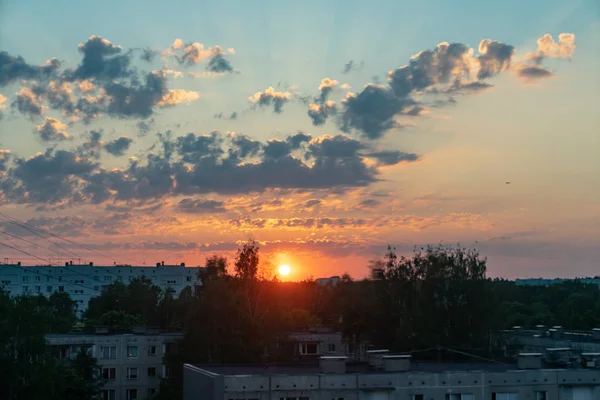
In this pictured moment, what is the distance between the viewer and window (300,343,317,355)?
83.8 meters

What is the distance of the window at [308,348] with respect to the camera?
83.8m

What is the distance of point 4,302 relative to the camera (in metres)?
66.6

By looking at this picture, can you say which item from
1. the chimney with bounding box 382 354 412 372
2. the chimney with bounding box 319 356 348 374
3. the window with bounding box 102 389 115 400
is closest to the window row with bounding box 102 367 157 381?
the window with bounding box 102 389 115 400

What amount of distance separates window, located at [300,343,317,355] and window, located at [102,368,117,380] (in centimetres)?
1995

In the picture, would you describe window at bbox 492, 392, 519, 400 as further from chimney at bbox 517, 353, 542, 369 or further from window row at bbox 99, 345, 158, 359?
window row at bbox 99, 345, 158, 359

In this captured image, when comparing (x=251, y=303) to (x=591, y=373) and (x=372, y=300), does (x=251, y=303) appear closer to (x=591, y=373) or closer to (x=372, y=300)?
(x=372, y=300)

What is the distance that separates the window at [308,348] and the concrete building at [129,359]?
1325 centimetres

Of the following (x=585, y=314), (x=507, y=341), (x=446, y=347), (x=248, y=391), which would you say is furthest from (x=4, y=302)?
(x=585, y=314)

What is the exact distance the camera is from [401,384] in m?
41.7

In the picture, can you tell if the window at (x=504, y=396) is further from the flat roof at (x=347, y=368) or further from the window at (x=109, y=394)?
the window at (x=109, y=394)

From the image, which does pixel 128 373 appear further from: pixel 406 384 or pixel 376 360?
pixel 406 384

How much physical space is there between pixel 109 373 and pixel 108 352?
217 cm

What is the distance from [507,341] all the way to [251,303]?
28.5 m

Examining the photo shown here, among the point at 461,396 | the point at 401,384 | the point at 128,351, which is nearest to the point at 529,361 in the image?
the point at 461,396
